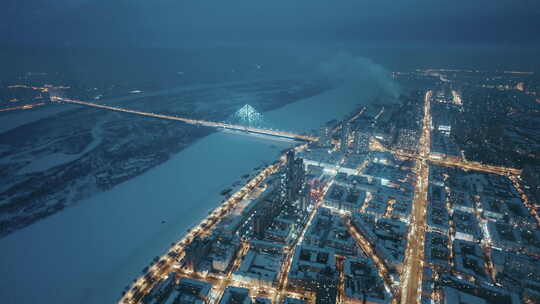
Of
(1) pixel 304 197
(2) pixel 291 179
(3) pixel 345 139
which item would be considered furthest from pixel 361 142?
(1) pixel 304 197

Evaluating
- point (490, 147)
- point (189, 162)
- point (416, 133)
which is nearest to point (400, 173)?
point (416, 133)

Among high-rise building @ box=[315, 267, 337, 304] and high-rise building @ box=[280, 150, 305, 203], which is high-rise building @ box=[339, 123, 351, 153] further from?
high-rise building @ box=[315, 267, 337, 304]

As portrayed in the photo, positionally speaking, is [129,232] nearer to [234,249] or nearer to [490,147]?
[234,249]

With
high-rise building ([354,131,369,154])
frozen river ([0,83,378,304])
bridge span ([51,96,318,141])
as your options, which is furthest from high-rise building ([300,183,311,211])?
bridge span ([51,96,318,141])

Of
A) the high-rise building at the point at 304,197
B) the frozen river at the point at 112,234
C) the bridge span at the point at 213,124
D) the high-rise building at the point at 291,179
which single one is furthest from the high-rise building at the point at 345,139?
the high-rise building at the point at 304,197

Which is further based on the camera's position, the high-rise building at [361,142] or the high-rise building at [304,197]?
the high-rise building at [361,142]

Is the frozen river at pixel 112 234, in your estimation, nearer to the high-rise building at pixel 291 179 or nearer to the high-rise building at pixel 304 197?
the high-rise building at pixel 291 179

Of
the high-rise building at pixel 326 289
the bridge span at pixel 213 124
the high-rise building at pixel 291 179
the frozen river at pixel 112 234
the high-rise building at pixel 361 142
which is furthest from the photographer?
the bridge span at pixel 213 124

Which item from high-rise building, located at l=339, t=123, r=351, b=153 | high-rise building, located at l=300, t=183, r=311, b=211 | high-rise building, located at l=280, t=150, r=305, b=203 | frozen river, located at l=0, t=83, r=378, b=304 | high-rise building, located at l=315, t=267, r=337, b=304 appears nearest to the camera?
high-rise building, located at l=315, t=267, r=337, b=304
